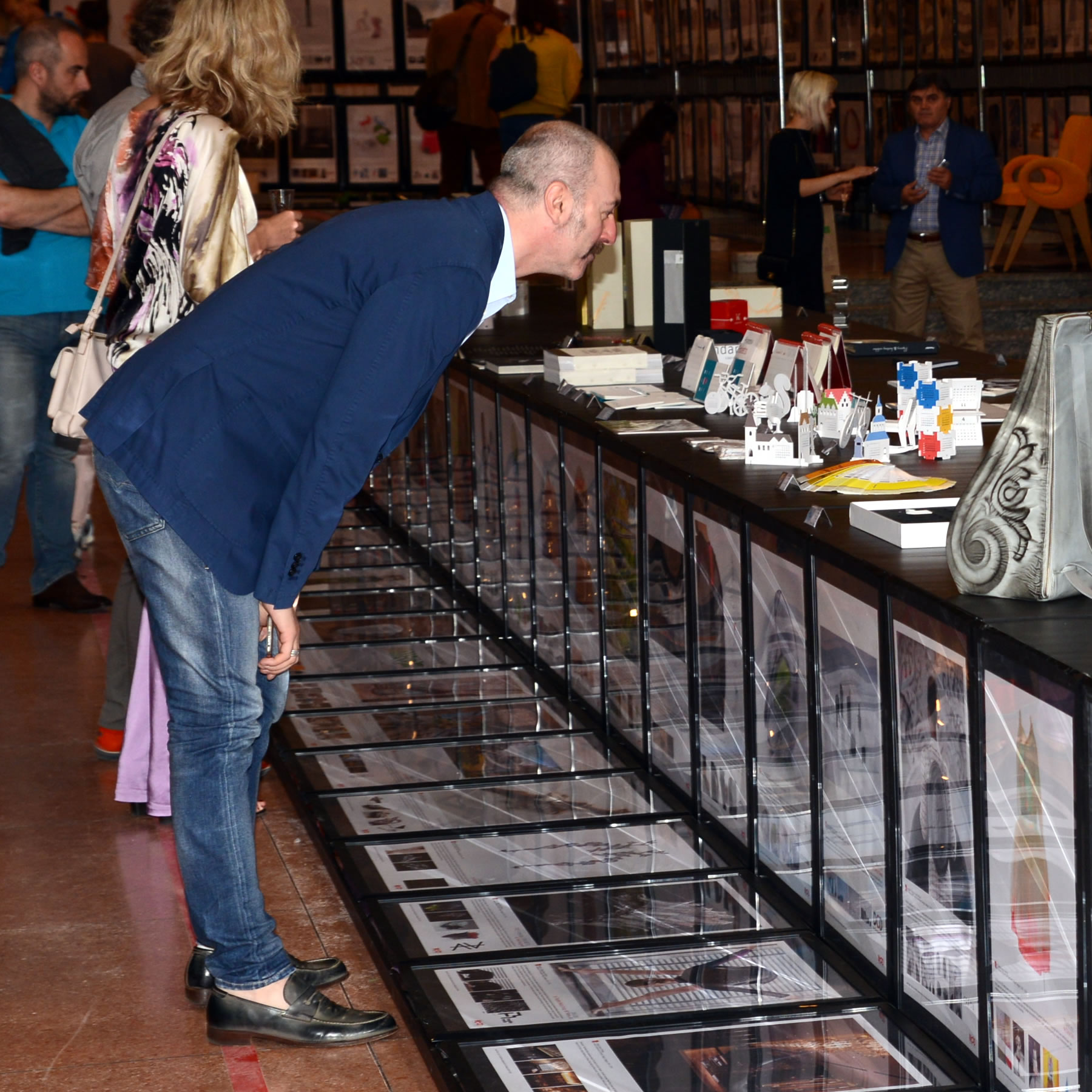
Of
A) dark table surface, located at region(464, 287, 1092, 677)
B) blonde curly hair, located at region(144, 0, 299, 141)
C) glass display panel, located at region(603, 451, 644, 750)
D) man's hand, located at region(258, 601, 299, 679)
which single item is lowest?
glass display panel, located at region(603, 451, 644, 750)

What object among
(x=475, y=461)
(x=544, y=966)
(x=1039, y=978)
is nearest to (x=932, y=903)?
(x=1039, y=978)

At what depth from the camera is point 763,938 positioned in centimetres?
251

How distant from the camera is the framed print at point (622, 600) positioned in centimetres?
339

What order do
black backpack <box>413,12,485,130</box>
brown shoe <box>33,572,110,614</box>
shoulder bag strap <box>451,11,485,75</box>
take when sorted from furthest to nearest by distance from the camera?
black backpack <box>413,12,485,130</box> → shoulder bag strap <box>451,11,485,75</box> → brown shoe <box>33,572,110,614</box>

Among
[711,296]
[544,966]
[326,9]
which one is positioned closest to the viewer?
[544,966]

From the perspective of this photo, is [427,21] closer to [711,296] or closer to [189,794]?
[711,296]

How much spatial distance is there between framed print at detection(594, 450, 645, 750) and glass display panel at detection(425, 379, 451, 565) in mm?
1549

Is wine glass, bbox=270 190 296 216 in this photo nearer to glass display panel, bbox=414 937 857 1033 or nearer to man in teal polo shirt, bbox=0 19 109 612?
man in teal polo shirt, bbox=0 19 109 612

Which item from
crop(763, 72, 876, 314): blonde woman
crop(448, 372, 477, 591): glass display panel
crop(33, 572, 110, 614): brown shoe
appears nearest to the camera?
crop(448, 372, 477, 591): glass display panel

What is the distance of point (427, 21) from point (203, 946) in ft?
33.0

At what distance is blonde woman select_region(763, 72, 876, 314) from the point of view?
262 inches

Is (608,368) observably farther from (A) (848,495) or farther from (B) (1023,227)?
(B) (1023,227)

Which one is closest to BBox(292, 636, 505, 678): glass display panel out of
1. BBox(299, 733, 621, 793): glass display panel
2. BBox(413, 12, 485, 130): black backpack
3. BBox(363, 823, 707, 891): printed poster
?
BBox(299, 733, 621, 793): glass display panel

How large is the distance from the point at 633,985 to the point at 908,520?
0.76 m
